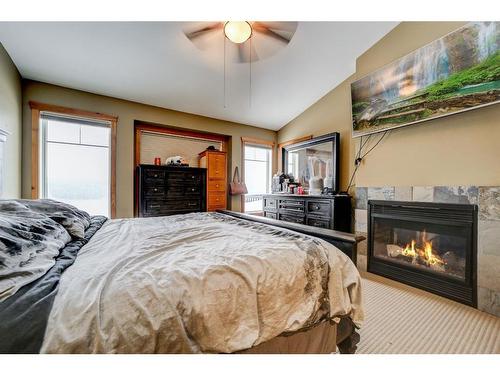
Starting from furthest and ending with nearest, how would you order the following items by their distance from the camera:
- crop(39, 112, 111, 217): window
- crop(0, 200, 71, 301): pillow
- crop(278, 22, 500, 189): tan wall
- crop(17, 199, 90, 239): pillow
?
crop(39, 112, 111, 217): window < crop(278, 22, 500, 189): tan wall < crop(17, 199, 90, 239): pillow < crop(0, 200, 71, 301): pillow

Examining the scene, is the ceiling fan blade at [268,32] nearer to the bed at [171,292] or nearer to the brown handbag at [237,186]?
the bed at [171,292]

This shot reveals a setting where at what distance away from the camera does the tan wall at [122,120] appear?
2.83m

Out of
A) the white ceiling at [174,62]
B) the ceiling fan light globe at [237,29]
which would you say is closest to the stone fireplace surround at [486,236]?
the white ceiling at [174,62]

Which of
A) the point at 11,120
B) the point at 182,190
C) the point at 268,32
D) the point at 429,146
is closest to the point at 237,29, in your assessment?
the point at 268,32

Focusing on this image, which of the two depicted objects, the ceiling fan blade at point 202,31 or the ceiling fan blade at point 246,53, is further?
the ceiling fan blade at point 246,53

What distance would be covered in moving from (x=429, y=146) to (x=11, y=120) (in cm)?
478

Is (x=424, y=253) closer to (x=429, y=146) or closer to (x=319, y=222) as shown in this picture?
(x=429, y=146)

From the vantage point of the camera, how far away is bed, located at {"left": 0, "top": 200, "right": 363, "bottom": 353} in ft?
2.05

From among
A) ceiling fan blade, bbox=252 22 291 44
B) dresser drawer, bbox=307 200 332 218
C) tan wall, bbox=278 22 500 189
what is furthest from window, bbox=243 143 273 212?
ceiling fan blade, bbox=252 22 291 44

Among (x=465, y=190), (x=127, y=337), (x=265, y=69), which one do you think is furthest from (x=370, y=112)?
(x=127, y=337)

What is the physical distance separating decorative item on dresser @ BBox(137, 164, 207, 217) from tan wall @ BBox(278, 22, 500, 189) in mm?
2653

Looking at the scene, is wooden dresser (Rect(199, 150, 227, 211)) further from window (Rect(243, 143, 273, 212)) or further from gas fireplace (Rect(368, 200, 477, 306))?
gas fireplace (Rect(368, 200, 477, 306))

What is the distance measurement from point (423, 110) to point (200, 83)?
293 cm

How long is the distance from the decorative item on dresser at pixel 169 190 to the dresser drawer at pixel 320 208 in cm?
192
